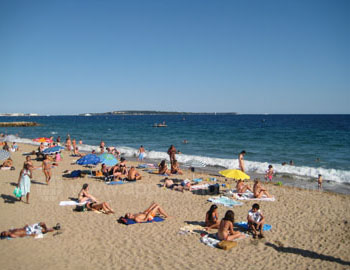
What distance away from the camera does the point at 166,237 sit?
22.7 ft

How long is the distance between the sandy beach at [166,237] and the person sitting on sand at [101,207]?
0.19 metres

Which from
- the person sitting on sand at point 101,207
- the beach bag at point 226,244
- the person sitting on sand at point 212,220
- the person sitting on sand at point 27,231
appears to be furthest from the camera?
the person sitting on sand at point 101,207

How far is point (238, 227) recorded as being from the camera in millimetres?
7539

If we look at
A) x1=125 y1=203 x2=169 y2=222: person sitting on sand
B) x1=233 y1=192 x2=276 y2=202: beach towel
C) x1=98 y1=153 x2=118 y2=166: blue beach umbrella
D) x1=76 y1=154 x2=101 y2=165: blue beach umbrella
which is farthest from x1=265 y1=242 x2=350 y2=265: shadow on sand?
x1=76 y1=154 x2=101 y2=165: blue beach umbrella

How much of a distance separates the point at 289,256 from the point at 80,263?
4.33 m

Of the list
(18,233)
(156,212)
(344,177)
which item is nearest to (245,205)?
(156,212)

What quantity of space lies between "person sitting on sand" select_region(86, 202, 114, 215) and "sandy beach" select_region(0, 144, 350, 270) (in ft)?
0.62

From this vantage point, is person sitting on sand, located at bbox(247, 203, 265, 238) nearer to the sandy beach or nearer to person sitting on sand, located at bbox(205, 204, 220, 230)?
the sandy beach

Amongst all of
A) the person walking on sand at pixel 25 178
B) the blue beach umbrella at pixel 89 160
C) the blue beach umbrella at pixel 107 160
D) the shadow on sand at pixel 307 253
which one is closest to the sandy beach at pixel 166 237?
the shadow on sand at pixel 307 253

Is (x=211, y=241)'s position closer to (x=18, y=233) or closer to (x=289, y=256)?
(x=289, y=256)

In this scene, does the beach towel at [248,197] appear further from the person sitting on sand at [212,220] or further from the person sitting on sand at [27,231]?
the person sitting on sand at [27,231]

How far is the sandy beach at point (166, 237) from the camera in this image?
567 cm

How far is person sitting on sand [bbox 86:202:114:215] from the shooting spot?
8516 mm

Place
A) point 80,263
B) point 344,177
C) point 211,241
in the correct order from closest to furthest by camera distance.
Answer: point 80,263 → point 211,241 → point 344,177
